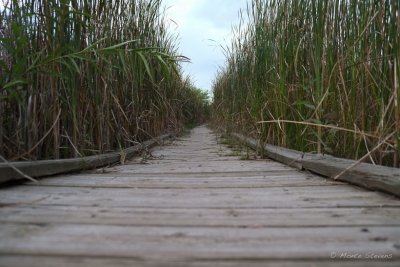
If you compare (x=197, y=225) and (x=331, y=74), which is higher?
(x=331, y=74)

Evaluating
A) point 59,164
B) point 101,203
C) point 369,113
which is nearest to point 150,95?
point 59,164

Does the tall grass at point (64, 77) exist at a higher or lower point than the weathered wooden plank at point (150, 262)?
higher

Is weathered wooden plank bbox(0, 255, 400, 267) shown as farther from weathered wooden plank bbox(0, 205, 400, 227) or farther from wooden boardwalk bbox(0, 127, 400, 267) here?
weathered wooden plank bbox(0, 205, 400, 227)

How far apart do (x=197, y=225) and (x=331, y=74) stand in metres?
1.21

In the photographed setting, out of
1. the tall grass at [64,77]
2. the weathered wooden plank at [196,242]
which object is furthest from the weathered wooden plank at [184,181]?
the weathered wooden plank at [196,242]

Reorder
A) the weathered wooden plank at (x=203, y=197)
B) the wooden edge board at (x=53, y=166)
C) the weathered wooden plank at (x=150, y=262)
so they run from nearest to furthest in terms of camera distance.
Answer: the weathered wooden plank at (x=150, y=262) → the weathered wooden plank at (x=203, y=197) → the wooden edge board at (x=53, y=166)

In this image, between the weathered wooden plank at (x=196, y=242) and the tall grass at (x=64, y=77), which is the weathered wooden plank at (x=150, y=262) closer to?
the weathered wooden plank at (x=196, y=242)

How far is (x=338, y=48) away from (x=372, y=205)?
105 centimetres

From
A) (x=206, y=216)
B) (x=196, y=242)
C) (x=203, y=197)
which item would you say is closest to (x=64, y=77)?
(x=203, y=197)

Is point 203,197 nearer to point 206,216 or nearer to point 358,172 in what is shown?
point 206,216

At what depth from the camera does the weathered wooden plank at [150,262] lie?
0.66m

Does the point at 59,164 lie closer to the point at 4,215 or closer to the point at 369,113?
the point at 4,215

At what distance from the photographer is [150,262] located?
67cm

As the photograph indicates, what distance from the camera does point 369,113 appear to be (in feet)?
5.64
